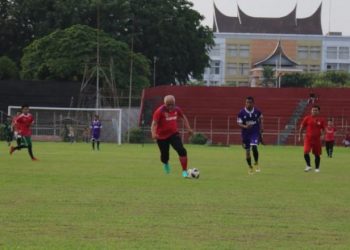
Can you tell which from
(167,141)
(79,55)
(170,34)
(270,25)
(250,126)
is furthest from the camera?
(270,25)

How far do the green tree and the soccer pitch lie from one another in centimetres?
5705

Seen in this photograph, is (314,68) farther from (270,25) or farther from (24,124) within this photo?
(24,124)

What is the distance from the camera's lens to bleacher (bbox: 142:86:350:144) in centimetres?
6131

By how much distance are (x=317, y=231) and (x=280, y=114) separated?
2128 inches

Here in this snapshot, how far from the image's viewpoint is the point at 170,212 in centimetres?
1087

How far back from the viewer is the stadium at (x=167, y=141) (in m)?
9.50

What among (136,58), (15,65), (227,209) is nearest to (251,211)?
(227,209)

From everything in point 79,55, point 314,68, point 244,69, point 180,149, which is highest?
point 314,68

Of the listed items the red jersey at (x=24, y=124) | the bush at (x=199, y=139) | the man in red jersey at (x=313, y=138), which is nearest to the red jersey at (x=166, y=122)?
the man in red jersey at (x=313, y=138)

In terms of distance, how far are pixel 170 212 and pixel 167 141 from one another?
24.5 feet

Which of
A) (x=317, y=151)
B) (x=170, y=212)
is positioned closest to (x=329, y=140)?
(x=317, y=151)

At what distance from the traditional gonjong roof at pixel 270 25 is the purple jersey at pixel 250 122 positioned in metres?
121

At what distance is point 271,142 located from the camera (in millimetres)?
59562

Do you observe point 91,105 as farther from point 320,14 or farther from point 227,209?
point 320,14
